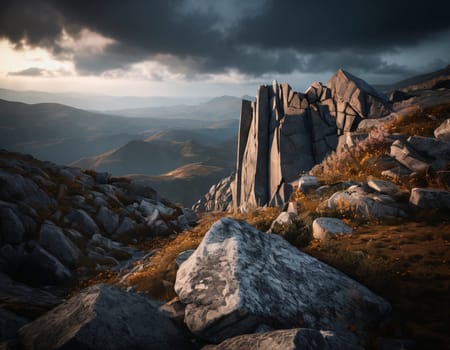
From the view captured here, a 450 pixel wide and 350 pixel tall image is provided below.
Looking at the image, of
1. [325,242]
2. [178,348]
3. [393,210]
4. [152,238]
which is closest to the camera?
[178,348]

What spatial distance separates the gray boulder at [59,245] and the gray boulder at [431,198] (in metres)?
18.8

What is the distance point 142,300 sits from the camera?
6.18m

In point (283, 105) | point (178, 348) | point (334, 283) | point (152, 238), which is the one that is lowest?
A: point (152, 238)

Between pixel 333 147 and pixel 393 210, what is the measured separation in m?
44.7

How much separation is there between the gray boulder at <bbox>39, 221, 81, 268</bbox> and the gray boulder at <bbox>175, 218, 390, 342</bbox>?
13.6m

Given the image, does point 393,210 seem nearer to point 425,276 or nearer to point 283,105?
point 425,276

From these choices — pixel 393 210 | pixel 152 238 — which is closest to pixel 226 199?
pixel 152 238

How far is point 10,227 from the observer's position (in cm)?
1680

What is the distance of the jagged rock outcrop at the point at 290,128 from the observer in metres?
47.9

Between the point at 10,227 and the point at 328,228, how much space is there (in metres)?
18.5

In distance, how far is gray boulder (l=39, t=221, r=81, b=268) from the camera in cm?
1711

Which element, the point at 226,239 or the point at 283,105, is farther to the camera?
the point at 283,105

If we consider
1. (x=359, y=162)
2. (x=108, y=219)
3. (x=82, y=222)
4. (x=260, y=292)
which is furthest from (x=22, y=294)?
(x=359, y=162)

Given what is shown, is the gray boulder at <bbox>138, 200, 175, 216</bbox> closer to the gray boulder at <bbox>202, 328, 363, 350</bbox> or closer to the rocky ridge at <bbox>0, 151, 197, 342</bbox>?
the rocky ridge at <bbox>0, 151, 197, 342</bbox>
